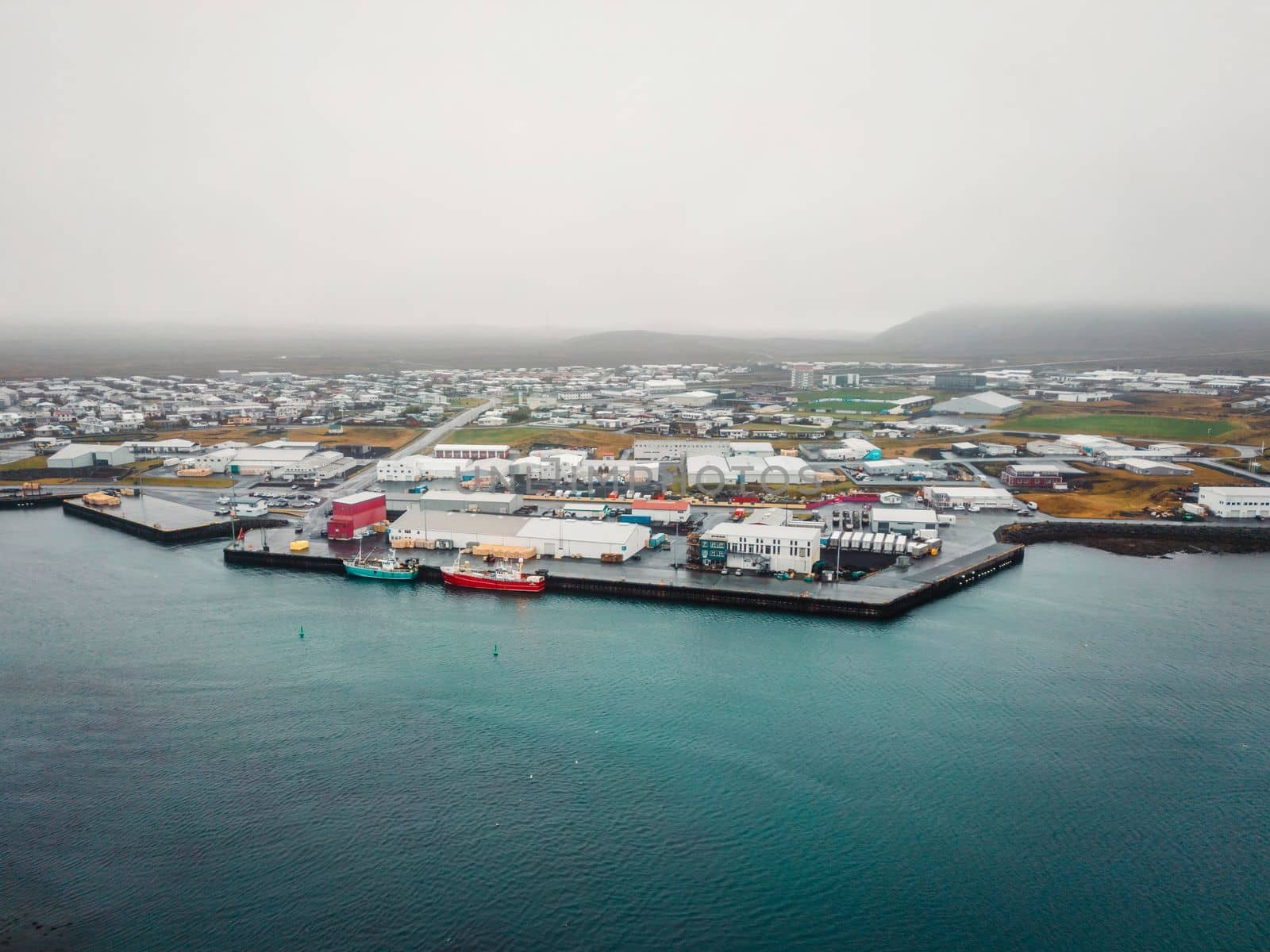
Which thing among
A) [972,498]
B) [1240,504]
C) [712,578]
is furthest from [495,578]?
[1240,504]

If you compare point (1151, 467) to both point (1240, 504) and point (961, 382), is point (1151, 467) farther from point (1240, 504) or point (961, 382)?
point (961, 382)

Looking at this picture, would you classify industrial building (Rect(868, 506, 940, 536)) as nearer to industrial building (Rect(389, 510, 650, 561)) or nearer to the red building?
industrial building (Rect(389, 510, 650, 561))

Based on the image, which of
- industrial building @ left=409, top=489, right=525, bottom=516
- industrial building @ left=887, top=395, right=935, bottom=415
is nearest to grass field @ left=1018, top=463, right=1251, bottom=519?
industrial building @ left=409, top=489, right=525, bottom=516

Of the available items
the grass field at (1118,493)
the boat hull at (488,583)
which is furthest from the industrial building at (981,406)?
the boat hull at (488,583)

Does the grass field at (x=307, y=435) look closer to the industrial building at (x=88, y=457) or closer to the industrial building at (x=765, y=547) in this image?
the industrial building at (x=88, y=457)

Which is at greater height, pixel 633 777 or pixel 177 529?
pixel 177 529

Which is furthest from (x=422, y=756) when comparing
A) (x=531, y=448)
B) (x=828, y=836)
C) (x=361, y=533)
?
(x=531, y=448)

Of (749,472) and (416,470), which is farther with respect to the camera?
(416,470)

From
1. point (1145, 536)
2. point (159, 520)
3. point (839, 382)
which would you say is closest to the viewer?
point (1145, 536)
